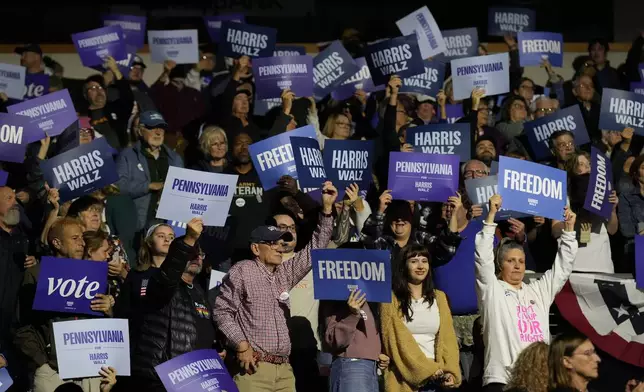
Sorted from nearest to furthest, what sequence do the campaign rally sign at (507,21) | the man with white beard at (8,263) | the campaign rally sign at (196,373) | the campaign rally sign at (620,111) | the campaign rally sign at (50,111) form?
the campaign rally sign at (196,373) → the man with white beard at (8,263) → the campaign rally sign at (50,111) → the campaign rally sign at (620,111) → the campaign rally sign at (507,21)

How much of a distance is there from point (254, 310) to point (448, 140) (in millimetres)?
3397

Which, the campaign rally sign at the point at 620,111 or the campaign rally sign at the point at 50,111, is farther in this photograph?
the campaign rally sign at the point at 620,111

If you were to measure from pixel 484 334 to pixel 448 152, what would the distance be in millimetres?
2784

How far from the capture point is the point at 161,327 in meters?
9.35

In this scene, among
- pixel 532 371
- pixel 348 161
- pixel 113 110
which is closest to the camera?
pixel 532 371

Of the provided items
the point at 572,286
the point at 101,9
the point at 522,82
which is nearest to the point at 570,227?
the point at 572,286

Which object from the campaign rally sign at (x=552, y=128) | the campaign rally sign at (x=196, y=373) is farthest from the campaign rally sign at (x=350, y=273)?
the campaign rally sign at (x=552, y=128)

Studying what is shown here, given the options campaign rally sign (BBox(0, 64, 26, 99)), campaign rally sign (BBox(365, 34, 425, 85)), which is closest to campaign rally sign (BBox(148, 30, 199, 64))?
campaign rally sign (BBox(0, 64, 26, 99))

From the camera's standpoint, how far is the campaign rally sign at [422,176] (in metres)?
10.9

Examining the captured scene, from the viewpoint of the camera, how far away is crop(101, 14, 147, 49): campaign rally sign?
51.9ft

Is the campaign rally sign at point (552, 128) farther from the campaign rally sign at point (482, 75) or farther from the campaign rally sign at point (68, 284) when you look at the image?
the campaign rally sign at point (68, 284)

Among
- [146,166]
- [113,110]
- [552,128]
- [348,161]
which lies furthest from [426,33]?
[348,161]

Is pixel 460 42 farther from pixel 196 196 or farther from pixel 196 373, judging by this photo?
pixel 196 373

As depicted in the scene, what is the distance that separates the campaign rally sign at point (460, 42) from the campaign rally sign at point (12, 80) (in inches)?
188
